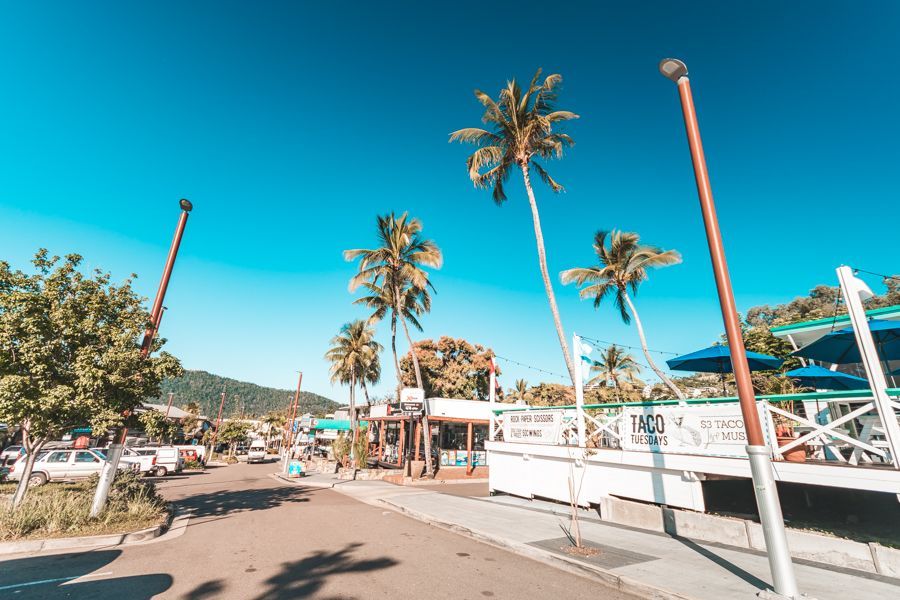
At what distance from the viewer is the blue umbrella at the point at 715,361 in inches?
396

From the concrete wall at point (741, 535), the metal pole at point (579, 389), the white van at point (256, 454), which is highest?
the metal pole at point (579, 389)

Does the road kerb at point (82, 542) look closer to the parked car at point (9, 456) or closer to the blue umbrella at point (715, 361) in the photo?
the blue umbrella at point (715, 361)

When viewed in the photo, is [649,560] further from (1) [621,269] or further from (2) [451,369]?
(2) [451,369]

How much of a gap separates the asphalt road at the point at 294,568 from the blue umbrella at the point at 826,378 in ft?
27.5

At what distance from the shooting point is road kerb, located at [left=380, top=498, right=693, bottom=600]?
18.4 ft

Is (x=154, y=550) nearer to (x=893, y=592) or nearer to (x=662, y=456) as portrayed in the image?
(x=662, y=456)

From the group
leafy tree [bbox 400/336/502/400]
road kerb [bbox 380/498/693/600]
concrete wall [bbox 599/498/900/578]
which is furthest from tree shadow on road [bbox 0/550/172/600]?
leafy tree [bbox 400/336/502/400]

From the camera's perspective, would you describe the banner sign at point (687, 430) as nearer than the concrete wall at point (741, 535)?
No

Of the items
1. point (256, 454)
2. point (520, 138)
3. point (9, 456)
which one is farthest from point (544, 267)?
point (256, 454)

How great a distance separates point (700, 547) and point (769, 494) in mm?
3299

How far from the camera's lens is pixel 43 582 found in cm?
593

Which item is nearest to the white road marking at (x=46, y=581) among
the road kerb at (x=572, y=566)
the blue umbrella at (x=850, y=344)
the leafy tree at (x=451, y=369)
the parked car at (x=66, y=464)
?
the road kerb at (x=572, y=566)

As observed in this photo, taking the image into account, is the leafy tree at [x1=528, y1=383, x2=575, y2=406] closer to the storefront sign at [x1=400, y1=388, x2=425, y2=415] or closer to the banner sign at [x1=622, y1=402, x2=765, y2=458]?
the storefront sign at [x1=400, y1=388, x2=425, y2=415]

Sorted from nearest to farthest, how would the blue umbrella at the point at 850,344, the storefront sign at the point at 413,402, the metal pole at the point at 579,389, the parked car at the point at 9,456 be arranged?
the blue umbrella at the point at 850,344, the metal pole at the point at 579,389, the parked car at the point at 9,456, the storefront sign at the point at 413,402
